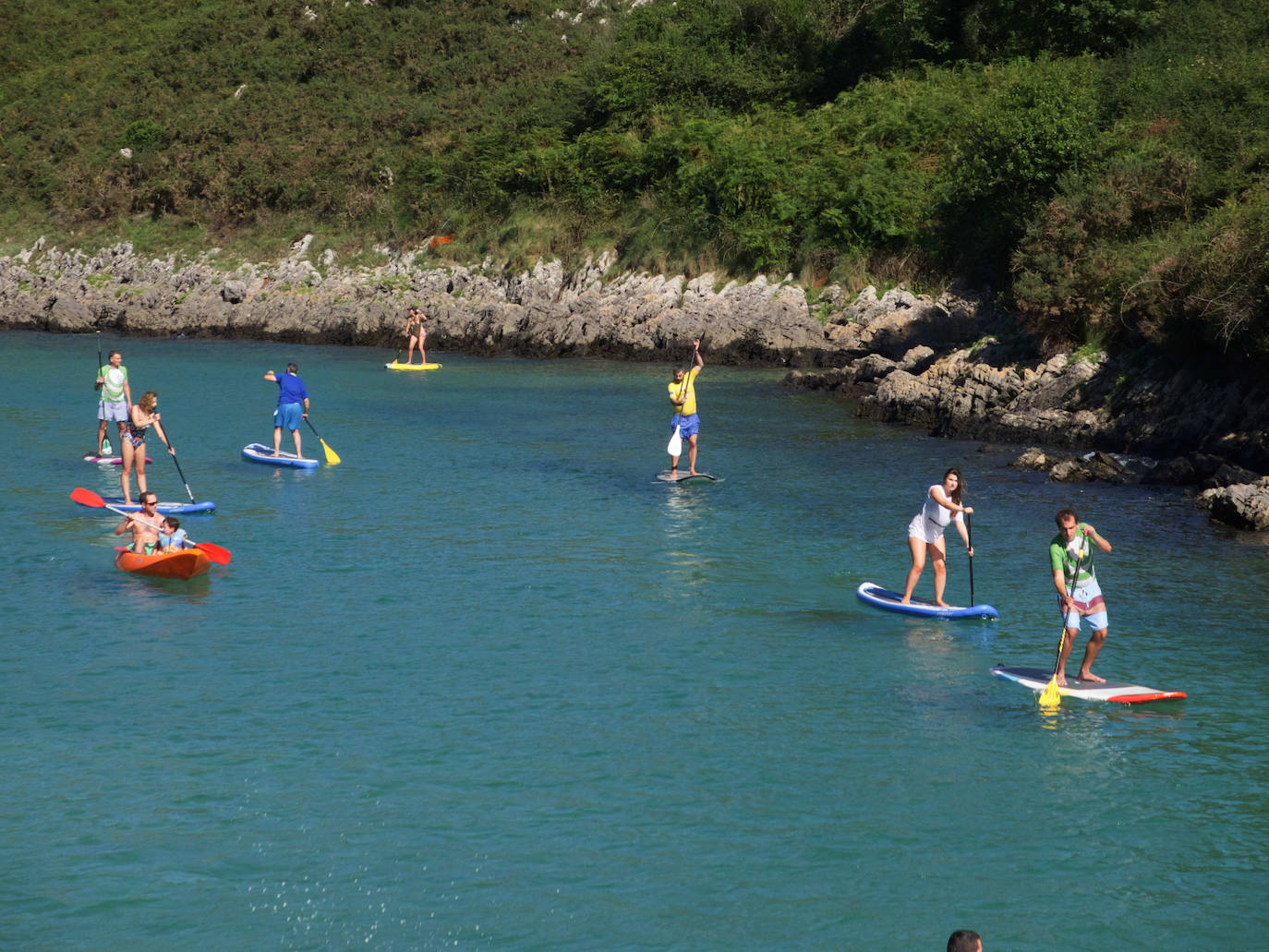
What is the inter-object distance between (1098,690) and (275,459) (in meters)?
18.0

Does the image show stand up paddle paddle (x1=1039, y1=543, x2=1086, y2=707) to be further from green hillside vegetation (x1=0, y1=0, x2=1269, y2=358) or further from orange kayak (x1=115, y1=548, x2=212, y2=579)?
green hillside vegetation (x1=0, y1=0, x2=1269, y2=358)

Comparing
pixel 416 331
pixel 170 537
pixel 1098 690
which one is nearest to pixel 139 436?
pixel 170 537

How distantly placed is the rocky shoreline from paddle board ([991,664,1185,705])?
29.6 feet

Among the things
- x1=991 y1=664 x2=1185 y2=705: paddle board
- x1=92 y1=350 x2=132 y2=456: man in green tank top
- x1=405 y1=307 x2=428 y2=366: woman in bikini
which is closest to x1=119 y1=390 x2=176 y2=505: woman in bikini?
x1=92 y1=350 x2=132 y2=456: man in green tank top

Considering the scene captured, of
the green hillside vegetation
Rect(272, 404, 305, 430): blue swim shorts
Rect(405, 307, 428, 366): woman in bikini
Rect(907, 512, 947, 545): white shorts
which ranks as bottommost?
Rect(907, 512, 947, 545): white shorts

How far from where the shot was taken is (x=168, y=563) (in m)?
16.7

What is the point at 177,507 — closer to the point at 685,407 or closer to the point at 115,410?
the point at 115,410

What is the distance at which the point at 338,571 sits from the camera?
17625 millimetres

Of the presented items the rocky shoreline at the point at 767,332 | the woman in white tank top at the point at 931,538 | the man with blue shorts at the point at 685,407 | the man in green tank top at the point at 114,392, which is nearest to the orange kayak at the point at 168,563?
the man in green tank top at the point at 114,392

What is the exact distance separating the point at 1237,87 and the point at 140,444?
2800 cm

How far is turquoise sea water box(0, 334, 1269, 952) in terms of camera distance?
29.1 ft

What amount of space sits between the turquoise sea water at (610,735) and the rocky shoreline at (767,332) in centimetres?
452

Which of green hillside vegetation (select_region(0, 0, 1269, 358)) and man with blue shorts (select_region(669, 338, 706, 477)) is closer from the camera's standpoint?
man with blue shorts (select_region(669, 338, 706, 477))

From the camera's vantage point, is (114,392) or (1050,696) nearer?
(1050,696)
